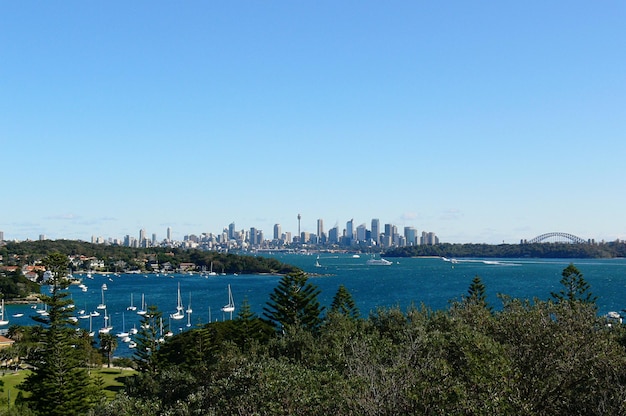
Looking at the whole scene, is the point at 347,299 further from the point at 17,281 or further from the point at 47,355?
the point at 17,281

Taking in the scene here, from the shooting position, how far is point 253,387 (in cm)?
898

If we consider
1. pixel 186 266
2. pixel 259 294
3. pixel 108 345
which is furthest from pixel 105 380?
pixel 186 266

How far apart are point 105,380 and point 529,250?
165193 mm

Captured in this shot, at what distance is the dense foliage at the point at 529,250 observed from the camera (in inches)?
6791

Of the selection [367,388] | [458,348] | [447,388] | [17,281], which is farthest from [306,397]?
[17,281]

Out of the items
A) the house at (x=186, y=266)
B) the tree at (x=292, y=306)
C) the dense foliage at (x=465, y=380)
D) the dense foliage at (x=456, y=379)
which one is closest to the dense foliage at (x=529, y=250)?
the house at (x=186, y=266)

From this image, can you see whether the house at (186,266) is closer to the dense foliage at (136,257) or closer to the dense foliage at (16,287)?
the dense foliage at (136,257)

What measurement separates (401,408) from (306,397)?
133cm

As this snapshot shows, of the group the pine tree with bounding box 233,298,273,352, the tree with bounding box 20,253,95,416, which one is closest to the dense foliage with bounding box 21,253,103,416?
the tree with bounding box 20,253,95,416

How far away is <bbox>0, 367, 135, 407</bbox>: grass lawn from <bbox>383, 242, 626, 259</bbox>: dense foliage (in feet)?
522

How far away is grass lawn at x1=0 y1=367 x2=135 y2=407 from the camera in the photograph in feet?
85.3

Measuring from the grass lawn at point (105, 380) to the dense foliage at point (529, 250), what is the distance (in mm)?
159135

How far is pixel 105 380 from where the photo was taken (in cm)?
3053

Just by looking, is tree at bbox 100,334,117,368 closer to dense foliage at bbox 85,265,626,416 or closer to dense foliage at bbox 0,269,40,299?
dense foliage at bbox 85,265,626,416
